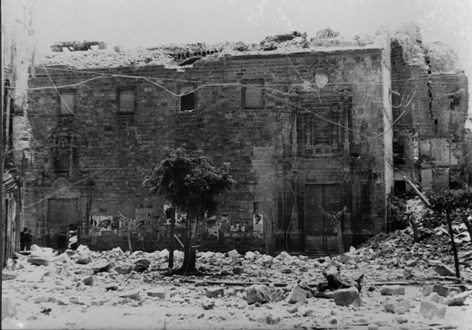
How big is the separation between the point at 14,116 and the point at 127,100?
1972mm

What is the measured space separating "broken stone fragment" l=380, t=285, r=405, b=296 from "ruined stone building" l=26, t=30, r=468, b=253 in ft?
5.27

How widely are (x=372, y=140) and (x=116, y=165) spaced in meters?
4.51

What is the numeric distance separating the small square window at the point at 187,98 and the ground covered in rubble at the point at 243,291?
8.31 ft

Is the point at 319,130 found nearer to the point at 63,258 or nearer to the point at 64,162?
the point at 64,162

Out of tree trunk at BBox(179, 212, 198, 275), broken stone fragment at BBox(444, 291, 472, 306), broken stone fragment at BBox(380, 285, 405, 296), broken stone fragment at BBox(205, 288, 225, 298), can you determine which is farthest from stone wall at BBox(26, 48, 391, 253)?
broken stone fragment at BBox(444, 291, 472, 306)

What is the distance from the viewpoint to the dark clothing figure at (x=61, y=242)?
943 cm

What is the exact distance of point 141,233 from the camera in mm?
9656

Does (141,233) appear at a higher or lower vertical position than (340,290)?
higher

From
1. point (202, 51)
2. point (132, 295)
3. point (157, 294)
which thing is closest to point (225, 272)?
point (157, 294)

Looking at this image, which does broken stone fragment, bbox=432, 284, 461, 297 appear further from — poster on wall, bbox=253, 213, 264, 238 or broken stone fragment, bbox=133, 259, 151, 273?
broken stone fragment, bbox=133, 259, 151, 273

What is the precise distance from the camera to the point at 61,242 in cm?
948

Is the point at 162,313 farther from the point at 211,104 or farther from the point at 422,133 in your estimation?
the point at 422,133

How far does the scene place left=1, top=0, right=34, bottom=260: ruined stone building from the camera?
8.34 metres

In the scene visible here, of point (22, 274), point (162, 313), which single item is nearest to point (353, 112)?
point (162, 313)
